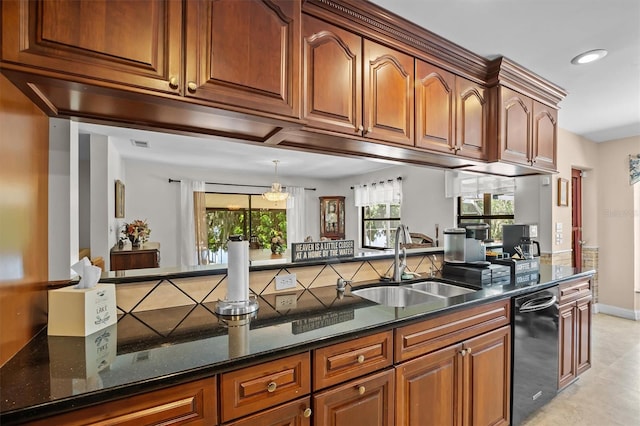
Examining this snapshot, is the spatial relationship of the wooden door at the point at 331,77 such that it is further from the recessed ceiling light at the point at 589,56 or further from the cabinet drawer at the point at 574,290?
the cabinet drawer at the point at 574,290

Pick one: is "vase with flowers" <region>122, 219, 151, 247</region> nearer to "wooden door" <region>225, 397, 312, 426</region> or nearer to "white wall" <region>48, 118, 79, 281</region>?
"white wall" <region>48, 118, 79, 281</region>

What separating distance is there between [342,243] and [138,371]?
1.36 m

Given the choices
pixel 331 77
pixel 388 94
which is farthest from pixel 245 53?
pixel 388 94

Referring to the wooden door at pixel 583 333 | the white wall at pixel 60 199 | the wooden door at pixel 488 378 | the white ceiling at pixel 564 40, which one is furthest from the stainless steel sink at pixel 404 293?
the white wall at pixel 60 199

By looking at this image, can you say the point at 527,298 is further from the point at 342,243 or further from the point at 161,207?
the point at 161,207

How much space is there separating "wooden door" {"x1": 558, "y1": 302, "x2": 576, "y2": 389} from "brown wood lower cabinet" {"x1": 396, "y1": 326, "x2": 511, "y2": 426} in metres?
0.68

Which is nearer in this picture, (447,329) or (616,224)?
(447,329)

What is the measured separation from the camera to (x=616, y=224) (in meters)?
4.14

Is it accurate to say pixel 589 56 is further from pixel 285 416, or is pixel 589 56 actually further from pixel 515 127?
pixel 285 416

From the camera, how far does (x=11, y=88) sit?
967 mm

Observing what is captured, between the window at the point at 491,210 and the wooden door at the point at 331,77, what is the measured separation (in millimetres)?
3296

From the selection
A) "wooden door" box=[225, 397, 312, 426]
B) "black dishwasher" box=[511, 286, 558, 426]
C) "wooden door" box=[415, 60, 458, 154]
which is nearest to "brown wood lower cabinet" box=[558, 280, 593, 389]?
"black dishwasher" box=[511, 286, 558, 426]

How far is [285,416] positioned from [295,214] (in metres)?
6.14

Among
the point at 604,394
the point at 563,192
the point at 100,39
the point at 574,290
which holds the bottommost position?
the point at 604,394
